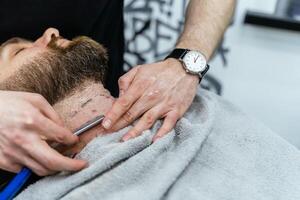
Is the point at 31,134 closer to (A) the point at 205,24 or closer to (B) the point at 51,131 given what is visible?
(B) the point at 51,131

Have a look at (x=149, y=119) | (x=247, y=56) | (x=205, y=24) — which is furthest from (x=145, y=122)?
(x=247, y=56)

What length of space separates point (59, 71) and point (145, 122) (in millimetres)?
270

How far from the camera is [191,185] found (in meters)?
0.90

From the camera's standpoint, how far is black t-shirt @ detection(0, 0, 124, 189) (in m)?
1.28

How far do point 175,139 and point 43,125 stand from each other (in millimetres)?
322

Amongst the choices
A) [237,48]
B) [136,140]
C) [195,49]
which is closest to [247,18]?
[237,48]

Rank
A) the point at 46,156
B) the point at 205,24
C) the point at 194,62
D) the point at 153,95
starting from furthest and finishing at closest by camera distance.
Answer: the point at 205,24 → the point at 194,62 → the point at 153,95 → the point at 46,156

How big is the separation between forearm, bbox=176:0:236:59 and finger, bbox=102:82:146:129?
0.90ft

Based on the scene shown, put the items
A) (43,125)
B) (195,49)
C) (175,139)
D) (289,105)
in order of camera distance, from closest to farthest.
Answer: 1. (43,125)
2. (175,139)
3. (195,49)
4. (289,105)

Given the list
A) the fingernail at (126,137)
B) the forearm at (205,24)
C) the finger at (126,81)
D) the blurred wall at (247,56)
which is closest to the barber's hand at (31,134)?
the fingernail at (126,137)

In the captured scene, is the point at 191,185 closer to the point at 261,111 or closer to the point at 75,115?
the point at 75,115

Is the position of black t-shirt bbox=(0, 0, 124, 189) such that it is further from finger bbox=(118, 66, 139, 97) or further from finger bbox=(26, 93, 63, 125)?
finger bbox=(26, 93, 63, 125)

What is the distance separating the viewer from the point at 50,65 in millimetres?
1062

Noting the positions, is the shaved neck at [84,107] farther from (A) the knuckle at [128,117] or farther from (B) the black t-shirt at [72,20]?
(B) the black t-shirt at [72,20]
